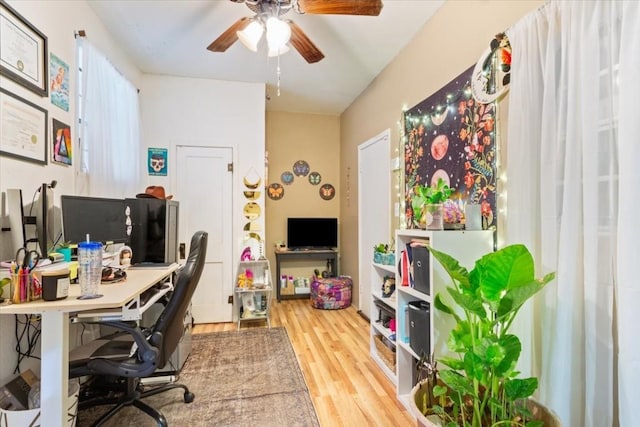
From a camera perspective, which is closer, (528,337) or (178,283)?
(528,337)

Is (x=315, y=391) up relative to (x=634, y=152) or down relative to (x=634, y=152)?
down

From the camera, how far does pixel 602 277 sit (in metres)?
1.14

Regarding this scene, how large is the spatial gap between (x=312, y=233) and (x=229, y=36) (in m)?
2.87

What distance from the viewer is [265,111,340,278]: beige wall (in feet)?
15.2

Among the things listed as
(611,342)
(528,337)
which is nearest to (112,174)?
(528,337)

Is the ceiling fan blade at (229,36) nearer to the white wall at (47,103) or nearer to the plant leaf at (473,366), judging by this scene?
the white wall at (47,103)

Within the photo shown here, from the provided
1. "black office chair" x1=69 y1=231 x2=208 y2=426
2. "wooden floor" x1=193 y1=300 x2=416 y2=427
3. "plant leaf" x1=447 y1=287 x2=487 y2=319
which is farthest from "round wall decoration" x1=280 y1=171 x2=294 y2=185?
"plant leaf" x1=447 y1=287 x2=487 y2=319

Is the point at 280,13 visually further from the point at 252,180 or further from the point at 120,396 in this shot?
the point at 120,396

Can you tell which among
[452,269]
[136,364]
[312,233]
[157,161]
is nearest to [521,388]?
[452,269]

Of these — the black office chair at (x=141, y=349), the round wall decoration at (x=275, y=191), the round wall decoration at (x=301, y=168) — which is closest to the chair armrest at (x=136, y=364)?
the black office chair at (x=141, y=349)

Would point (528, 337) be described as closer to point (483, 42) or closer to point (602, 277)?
point (602, 277)

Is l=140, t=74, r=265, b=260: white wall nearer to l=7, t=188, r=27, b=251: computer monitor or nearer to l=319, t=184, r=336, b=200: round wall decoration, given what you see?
l=319, t=184, r=336, b=200: round wall decoration

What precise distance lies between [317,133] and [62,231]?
3589 mm

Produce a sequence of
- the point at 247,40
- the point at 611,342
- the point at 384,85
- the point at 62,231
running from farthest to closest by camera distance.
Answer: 1. the point at 384,85
2. the point at 247,40
3. the point at 62,231
4. the point at 611,342
